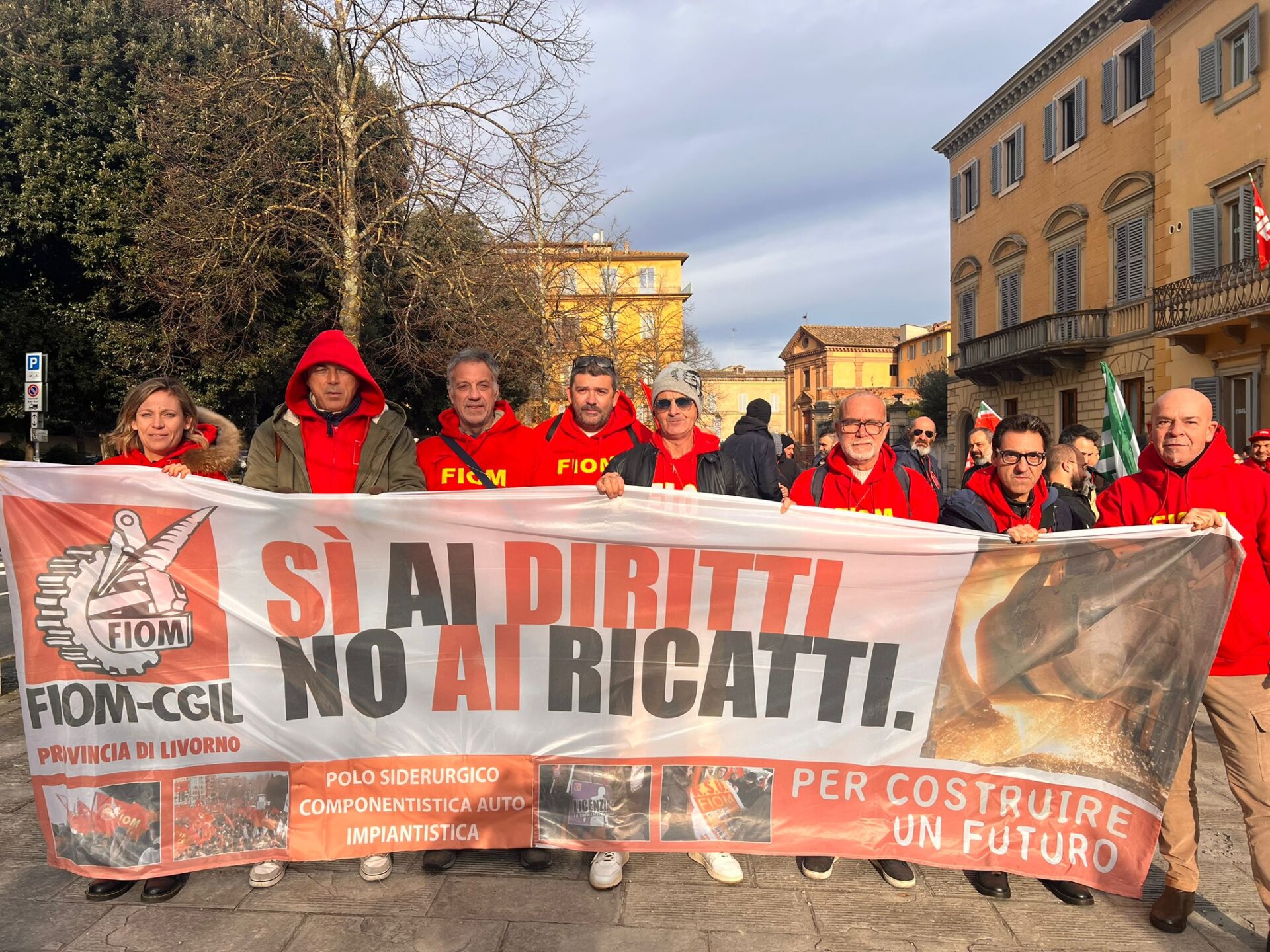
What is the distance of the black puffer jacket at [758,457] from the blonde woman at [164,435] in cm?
296

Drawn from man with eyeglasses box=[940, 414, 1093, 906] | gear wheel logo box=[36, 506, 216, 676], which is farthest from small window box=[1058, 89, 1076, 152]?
gear wheel logo box=[36, 506, 216, 676]

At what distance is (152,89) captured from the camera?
1417 centimetres

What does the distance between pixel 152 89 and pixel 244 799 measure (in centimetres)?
1485

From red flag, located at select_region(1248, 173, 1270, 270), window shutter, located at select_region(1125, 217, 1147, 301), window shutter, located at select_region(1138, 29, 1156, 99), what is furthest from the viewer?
window shutter, located at select_region(1125, 217, 1147, 301)

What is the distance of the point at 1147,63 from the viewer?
20.0m

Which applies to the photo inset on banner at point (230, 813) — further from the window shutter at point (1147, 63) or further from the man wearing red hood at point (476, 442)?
the window shutter at point (1147, 63)

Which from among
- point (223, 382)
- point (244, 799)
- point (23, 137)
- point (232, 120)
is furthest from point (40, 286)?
point (244, 799)

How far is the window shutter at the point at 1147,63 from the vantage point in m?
19.7

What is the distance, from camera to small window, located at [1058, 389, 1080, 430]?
24.2 meters

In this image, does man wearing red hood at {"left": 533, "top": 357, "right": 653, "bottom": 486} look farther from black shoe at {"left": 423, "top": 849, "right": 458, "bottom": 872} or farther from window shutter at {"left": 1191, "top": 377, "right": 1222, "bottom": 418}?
window shutter at {"left": 1191, "top": 377, "right": 1222, "bottom": 418}

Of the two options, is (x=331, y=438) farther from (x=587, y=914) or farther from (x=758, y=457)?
(x=758, y=457)

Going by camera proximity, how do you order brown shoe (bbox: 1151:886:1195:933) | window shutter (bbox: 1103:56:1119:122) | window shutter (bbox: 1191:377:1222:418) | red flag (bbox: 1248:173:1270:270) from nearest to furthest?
brown shoe (bbox: 1151:886:1195:933), red flag (bbox: 1248:173:1270:270), window shutter (bbox: 1191:377:1222:418), window shutter (bbox: 1103:56:1119:122)

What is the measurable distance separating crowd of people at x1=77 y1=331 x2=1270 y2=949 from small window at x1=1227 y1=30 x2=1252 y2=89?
1719 cm

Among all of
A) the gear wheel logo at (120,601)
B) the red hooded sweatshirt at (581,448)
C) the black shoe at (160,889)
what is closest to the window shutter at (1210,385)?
the red hooded sweatshirt at (581,448)
